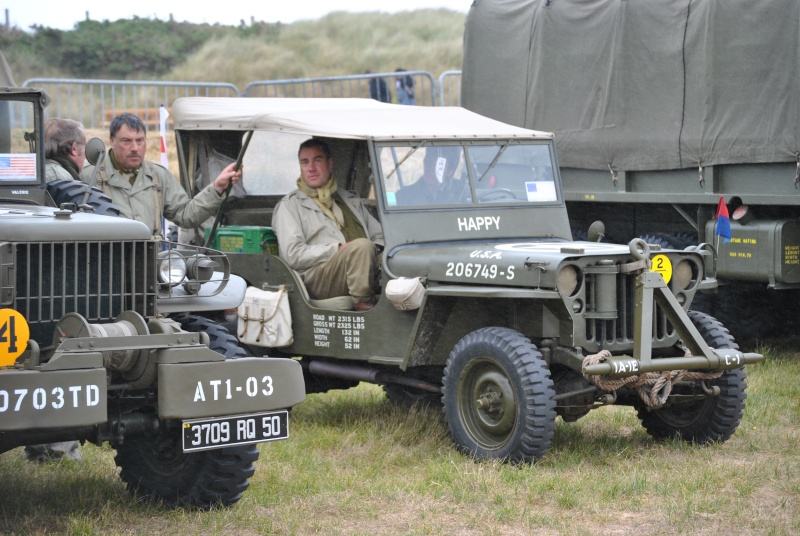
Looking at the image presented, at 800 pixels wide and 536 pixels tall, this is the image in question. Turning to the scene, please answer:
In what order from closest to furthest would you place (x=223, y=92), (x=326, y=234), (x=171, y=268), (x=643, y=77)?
(x=171, y=268) → (x=326, y=234) → (x=643, y=77) → (x=223, y=92)

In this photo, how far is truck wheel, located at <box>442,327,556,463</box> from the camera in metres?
6.04

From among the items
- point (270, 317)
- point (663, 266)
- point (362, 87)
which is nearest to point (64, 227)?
point (270, 317)

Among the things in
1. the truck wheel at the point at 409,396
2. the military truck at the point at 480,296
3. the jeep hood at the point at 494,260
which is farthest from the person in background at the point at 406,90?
the jeep hood at the point at 494,260

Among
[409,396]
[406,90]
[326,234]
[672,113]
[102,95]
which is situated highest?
[406,90]

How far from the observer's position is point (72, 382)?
14.3 ft

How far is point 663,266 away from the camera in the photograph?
6.53m

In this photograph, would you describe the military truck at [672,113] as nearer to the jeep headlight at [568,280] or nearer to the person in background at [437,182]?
the person in background at [437,182]

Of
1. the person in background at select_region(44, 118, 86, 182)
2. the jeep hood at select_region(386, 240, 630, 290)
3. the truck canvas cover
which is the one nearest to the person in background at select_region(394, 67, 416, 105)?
the truck canvas cover

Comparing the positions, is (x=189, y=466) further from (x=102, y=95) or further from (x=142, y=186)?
(x=102, y=95)

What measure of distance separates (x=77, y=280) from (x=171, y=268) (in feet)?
1.72

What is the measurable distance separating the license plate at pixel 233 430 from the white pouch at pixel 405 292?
70.6 inches

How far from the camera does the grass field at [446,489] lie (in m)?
5.15

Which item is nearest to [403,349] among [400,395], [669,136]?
[400,395]

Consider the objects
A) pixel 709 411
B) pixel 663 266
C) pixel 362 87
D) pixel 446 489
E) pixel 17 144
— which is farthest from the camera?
pixel 362 87
